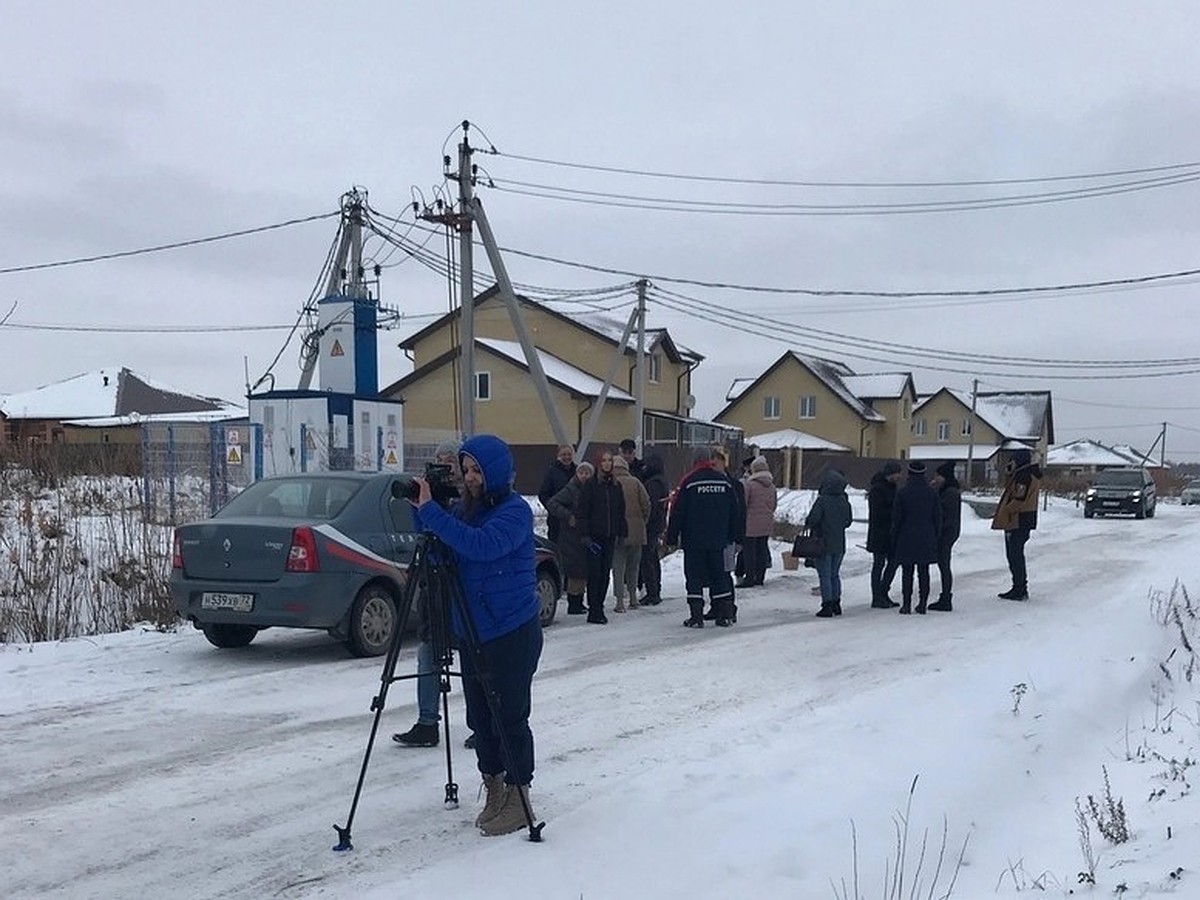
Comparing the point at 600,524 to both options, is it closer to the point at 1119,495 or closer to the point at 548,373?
the point at 548,373

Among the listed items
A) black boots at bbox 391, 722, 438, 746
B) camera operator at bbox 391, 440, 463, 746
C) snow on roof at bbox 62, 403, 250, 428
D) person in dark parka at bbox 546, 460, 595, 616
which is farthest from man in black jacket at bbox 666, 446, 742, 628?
snow on roof at bbox 62, 403, 250, 428

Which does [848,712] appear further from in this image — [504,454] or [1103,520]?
[1103,520]

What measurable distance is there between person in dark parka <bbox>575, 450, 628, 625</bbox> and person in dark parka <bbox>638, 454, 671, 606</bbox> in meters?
1.06

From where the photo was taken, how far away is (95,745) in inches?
258

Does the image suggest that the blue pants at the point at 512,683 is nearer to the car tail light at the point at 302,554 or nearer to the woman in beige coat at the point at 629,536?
the car tail light at the point at 302,554

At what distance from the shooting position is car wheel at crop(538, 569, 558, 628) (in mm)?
11238

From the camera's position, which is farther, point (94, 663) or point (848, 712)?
point (94, 663)

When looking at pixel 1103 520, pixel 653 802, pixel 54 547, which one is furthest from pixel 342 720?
pixel 1103 520

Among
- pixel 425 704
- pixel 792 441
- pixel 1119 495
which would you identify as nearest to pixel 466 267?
pixel 425 704

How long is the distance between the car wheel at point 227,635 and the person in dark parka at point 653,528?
16.3 feet

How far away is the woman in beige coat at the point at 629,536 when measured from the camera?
12.3 metres

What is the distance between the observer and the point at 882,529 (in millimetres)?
12984

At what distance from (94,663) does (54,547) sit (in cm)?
281

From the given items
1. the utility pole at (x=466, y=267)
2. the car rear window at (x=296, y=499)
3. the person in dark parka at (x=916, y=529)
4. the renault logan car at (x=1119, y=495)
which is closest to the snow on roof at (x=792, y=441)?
the renault logan car at (x=1119, y=495)
